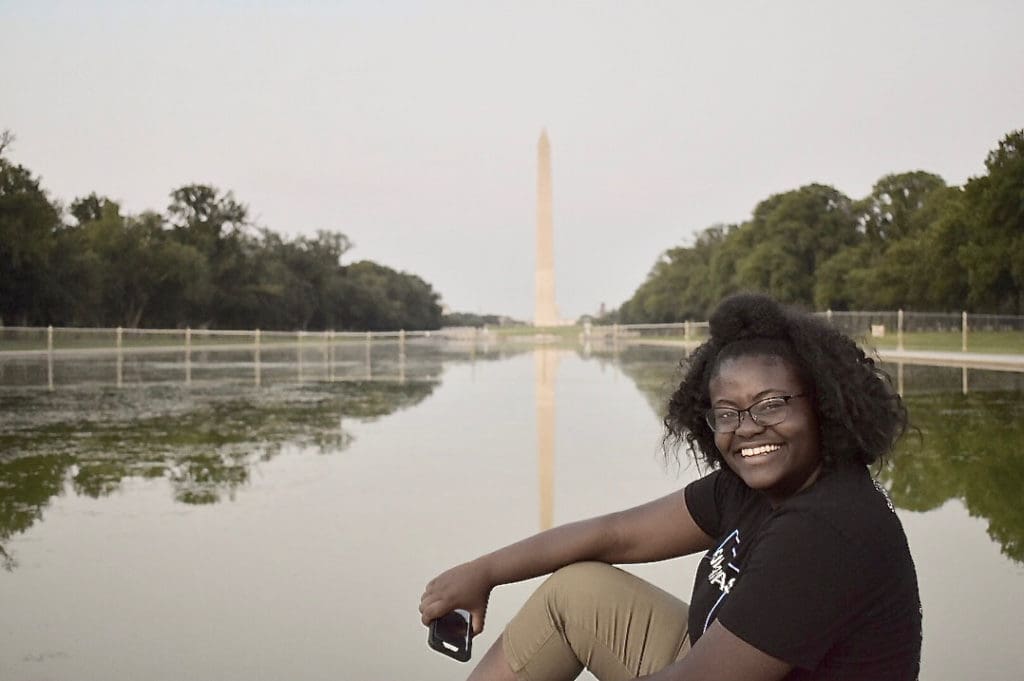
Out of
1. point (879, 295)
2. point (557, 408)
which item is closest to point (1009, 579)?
point (557, 408)

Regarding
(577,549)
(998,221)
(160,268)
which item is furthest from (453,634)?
(160,268)

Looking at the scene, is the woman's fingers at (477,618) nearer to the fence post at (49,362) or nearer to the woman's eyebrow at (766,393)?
the woman's eyebrow at (766,393)

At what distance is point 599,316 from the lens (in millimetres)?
137250

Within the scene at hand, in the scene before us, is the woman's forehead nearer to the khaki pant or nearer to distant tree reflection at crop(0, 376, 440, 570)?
the khaki pant

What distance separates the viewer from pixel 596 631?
2215 millimetres

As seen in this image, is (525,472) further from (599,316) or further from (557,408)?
(599,316)

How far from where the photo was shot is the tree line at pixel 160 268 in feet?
121

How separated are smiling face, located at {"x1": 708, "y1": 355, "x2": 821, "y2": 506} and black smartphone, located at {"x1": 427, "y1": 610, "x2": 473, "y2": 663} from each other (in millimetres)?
801

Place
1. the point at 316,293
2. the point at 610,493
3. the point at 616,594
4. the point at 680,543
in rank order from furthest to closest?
Answer: the point at 316,293 < the point at 610,493 < the point at 680,543 < the point at 616,594

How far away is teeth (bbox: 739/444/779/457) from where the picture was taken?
1.97m

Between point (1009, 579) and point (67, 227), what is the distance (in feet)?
157

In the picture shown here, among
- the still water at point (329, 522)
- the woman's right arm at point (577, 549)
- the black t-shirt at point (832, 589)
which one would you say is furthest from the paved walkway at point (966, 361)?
the black t-shirt at point (832, 589)

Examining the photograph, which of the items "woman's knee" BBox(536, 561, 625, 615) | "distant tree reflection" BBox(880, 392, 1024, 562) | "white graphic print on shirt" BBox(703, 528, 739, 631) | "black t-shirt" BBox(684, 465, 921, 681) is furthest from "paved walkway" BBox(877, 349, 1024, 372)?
"black t-shirt" BBox(684, 465, 921, 681)

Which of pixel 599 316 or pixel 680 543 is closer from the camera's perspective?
pixel 680 543
